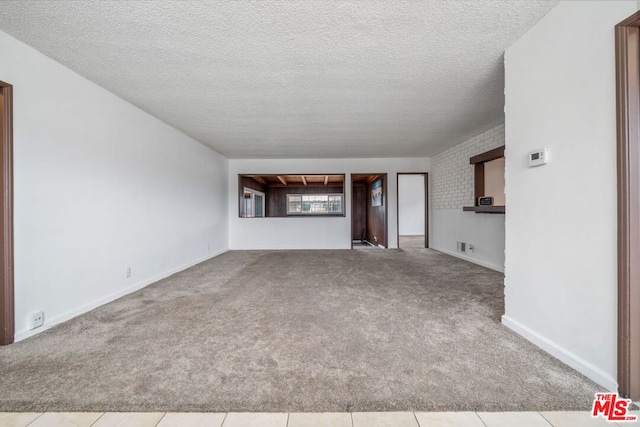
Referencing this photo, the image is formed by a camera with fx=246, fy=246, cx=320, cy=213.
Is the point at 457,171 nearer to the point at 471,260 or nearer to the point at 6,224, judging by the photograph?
the point at 471,260

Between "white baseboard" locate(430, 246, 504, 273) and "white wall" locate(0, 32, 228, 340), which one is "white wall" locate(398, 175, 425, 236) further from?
"white wall" locate(0, 32, 228, 340)

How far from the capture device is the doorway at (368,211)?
7680mm

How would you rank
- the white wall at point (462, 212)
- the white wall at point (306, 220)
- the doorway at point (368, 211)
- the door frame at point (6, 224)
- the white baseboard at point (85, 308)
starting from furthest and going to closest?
the doorway at point (368, 211) → the white wall at point (306, 220) → the white wall at point (462, 212) → the white baseboard at point (85, 308) → the door frame at point (6, 224)

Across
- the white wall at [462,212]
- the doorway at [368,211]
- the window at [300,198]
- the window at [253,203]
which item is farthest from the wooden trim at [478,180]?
the window at [300,198]

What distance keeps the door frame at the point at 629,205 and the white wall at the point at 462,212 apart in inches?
117

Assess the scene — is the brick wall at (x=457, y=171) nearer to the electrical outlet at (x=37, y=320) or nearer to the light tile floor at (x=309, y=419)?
the light tile floor at (x=309, y=419)

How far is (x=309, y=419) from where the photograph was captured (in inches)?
47.0

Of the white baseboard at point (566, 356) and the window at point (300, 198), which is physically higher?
the window at point (300, 198)

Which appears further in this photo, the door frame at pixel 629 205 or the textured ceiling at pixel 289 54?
the textured ceiling at pixel 289 54

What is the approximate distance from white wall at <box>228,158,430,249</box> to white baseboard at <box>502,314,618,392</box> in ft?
15.1

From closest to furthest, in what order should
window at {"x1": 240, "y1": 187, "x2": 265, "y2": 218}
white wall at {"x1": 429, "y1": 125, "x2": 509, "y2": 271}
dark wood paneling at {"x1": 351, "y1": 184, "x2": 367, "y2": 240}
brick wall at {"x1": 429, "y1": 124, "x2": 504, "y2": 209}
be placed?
white wall at {"x1": 429, "y1": 125, "x2": 509, "y2": 271}
brick wall at {"x1": 429, "y1": 124, "x2": 504, "y2": 209}
window at {"x1": 240, "y1": 187, "x2": 265, "y2": 218}
dark wood paneling at {"x1": 351, "y1": 184, "x2": 367, "y2": 240}

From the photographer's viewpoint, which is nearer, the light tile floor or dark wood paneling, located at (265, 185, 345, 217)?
the light tile floor

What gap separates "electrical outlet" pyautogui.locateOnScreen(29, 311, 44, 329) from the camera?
201cm

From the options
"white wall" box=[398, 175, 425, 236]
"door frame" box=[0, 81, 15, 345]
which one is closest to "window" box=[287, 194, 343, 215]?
"white wall" box=[398, 175, 425, 236]
